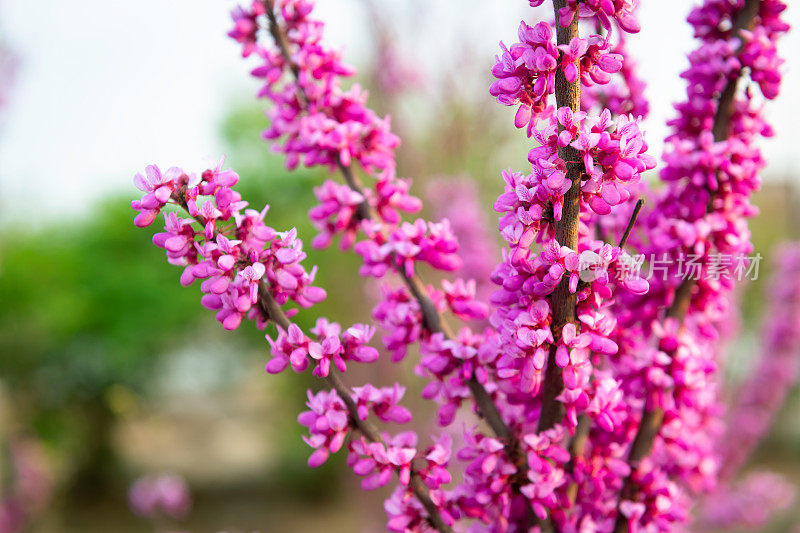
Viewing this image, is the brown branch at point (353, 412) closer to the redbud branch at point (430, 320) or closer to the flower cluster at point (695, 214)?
the redbud branch at point (430, 320)

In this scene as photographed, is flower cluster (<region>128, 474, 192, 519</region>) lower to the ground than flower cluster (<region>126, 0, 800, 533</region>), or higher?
lower

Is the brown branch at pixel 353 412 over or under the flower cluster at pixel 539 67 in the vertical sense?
under

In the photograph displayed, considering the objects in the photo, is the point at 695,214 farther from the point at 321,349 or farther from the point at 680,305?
the point at 321,349

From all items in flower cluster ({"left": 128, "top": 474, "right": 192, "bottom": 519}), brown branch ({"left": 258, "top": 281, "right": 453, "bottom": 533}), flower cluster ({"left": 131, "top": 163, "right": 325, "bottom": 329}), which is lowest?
flower cluster ({"left": 128, "top": 474, "right": 192, "bottom": 519})

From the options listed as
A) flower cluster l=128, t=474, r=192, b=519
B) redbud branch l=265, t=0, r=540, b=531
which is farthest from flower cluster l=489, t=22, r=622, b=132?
flower cluster l=128, t=474, r=192, b=519

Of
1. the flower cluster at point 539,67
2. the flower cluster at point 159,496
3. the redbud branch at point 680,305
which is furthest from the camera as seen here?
the flower cluster at point 159,496

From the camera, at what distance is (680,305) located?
988mm

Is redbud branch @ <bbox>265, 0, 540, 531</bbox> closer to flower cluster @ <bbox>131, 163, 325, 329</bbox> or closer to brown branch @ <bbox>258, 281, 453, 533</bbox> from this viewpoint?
brown branch @ <bbox>258, 281, 453, 533</bbox>

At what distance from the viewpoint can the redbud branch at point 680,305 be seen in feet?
3.08

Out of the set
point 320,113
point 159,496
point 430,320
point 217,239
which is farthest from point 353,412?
point 159,496

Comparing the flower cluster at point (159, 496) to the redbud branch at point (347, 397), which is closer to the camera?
the redbud branch at point (347, 397)

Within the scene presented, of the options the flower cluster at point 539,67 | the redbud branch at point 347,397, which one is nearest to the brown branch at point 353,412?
the redbud branch at point 347,397

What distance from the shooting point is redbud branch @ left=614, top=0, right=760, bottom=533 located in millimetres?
938

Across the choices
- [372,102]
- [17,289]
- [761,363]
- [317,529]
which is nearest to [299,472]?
[317,529]
